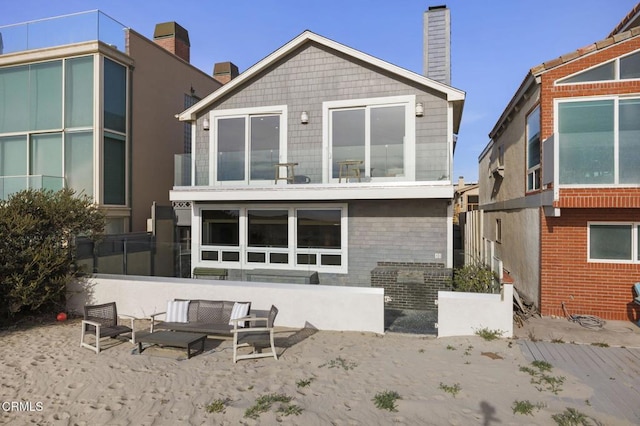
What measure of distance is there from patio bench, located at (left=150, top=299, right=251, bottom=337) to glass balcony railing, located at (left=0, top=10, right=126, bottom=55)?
36.8 ft

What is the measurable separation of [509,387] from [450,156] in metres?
6.62

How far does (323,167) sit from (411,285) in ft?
13.8

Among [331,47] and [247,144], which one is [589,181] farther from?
[247,144]

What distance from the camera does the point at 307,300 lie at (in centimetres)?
826

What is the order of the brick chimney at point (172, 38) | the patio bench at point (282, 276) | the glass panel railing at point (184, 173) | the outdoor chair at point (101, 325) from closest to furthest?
the outdoor chair at point (101, 325) < the patio bench at point (282, 276) < the glass panel railing at point (184, 173) < the brick chimney at point (172, 38)

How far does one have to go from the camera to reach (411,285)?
10133 mm

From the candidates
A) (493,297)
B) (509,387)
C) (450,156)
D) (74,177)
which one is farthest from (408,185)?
(74,177)

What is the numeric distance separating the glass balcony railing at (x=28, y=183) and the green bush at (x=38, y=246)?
4320 millimetres

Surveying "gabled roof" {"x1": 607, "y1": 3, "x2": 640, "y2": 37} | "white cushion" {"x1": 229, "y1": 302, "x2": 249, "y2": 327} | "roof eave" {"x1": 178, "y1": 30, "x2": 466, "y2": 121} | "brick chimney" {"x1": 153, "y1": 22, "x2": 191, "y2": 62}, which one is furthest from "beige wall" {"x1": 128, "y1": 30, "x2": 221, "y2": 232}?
"gabled roof" {"x1": 607, "y1": 3, "x2": 640, "y2": 37}

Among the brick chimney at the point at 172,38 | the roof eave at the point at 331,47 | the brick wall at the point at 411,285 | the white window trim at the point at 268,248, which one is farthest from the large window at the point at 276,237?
the brick chimney at the point at 172,38

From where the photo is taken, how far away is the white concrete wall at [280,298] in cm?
793

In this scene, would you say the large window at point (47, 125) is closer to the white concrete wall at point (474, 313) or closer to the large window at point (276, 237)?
the large window at point (276, 237)

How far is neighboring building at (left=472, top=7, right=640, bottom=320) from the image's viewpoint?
834cm

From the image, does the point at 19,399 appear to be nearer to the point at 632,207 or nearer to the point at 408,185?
the point at 408,185
